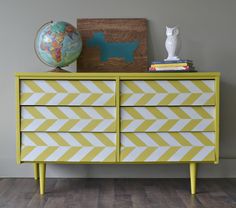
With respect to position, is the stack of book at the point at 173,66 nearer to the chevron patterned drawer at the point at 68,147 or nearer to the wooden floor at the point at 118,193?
the chevron patterned drawer at the point at 68,147

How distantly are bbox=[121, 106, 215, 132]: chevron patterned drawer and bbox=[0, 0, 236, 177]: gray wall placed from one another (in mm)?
571

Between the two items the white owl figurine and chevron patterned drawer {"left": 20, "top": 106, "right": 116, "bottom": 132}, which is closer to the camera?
chevron patterned drawer {"left": 20, "top": 106, "right": 116, "bottom": 132}

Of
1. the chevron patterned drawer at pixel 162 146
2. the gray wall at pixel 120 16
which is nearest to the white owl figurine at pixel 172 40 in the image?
the gray wall at pixel 120 16

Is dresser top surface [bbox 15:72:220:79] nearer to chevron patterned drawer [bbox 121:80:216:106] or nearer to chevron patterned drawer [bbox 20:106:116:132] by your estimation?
chevron patterned drawer [bbox 121:80:216:106]

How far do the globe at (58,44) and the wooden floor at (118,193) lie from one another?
2.70ft

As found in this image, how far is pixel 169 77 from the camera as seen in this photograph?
268 centimetres

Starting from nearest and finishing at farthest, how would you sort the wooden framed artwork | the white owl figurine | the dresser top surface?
the dresser top surface, the white owl figurine, the wooden framed artwork

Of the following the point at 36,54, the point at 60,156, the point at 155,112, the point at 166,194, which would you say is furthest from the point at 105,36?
the point at 166,194

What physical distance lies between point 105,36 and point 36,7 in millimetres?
531

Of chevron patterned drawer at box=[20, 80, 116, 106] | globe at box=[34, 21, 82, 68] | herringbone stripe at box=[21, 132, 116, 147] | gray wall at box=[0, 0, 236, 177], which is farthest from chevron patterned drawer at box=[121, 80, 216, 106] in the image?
gray wall at box=[0, 0, 236, 177]

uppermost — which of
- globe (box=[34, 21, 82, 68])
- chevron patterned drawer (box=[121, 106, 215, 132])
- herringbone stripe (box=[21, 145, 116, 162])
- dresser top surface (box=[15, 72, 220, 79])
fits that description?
globe (box=[34, 21, 82, 68])

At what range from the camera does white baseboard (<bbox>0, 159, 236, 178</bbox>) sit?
3172 mm

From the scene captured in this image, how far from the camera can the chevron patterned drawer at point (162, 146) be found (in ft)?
8.86

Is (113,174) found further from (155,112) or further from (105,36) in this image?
(105,36)
